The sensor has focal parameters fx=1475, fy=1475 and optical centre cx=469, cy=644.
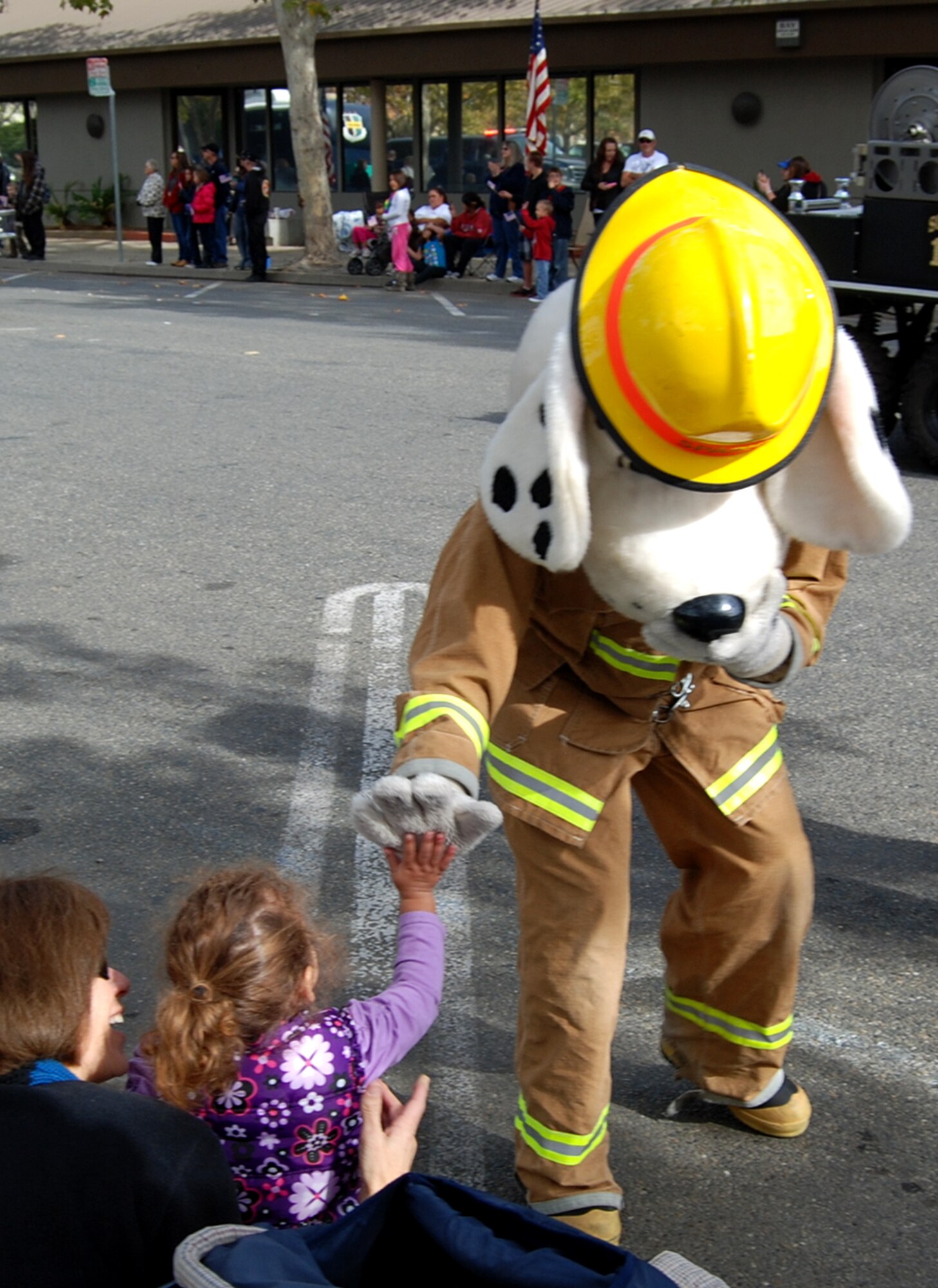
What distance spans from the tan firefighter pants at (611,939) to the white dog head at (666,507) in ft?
1.18

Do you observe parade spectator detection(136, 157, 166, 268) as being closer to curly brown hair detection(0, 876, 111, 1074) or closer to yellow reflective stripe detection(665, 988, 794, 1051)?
yellow reflective stripe detection(665, 988, 794, 1051)

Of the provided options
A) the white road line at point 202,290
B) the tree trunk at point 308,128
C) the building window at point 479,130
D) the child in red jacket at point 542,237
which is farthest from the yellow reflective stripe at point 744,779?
the building window at point 479,130

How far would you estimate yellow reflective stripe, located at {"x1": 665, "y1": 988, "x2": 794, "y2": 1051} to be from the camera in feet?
9.12

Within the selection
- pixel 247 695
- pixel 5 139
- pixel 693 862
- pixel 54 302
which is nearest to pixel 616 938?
pixel 693 862

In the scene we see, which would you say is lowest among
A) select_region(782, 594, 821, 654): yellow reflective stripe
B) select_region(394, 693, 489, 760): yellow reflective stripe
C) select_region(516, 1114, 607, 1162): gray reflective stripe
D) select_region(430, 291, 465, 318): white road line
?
select_region(516, 1114, 607, 1162): gray reflective stripe

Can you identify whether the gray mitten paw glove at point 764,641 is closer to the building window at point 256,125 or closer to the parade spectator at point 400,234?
the parade spectator at point 400,234

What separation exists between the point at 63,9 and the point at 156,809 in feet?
103

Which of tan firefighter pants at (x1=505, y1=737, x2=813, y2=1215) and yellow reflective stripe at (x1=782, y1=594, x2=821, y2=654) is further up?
yellow reflective stripe at (x1=782, y1=594, x2=821, y2=654)

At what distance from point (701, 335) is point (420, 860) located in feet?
2.89

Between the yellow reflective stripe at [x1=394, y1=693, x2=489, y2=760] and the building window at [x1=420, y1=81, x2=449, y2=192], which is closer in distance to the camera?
the yellow reflective stripe at [x1=394, y1=693, x2=489, y2=760]

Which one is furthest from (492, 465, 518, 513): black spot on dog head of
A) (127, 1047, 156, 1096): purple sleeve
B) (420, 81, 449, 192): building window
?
(420, 81, 449, 192): building window

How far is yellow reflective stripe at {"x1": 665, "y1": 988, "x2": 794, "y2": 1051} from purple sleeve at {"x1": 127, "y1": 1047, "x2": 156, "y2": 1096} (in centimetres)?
108

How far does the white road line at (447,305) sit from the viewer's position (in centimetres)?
1644

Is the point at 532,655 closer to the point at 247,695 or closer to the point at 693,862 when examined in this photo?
the point at 693,862
